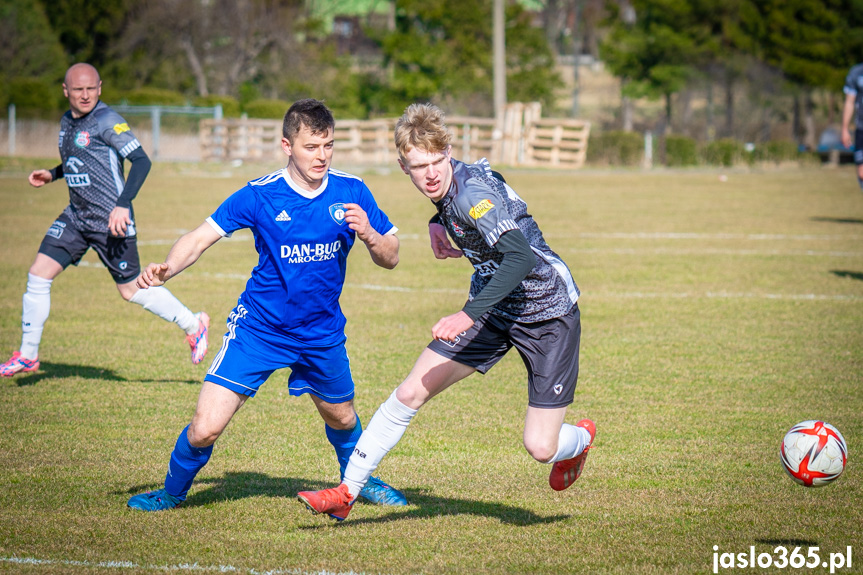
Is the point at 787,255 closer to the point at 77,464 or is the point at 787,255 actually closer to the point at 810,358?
the point at 810,358

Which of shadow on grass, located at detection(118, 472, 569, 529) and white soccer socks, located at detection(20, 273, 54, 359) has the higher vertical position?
white soccer socks, located at detection(20, 273, 54, 359)

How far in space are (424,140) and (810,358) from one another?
19.1 feet

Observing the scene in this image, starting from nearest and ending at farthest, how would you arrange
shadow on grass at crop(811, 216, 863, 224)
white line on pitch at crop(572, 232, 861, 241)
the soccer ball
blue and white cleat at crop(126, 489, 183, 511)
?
the soccer ball
blue and white cleat at crop(126, 489, 183, 511)
white line on pitch at crop(572, 232, 861, 241)
shadow on grass at crop(811, 216, 863, 224)

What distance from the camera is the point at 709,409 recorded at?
7.10m

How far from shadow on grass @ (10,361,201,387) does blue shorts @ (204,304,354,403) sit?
331 cm

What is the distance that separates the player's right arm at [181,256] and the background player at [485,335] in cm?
110

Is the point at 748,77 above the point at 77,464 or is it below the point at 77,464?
above

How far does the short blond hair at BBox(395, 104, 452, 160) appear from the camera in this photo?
4.39 metres

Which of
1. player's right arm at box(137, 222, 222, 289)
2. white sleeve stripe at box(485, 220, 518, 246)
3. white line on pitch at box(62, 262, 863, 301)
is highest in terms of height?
white sleeve stripe at box(485, 220, 518, 246)

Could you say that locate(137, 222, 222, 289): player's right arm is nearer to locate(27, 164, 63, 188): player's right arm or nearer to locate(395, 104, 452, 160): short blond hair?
locate(395, 104, 452, 160): short blond hair

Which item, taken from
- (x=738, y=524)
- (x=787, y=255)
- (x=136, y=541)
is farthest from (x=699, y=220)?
(x=136, y=541)

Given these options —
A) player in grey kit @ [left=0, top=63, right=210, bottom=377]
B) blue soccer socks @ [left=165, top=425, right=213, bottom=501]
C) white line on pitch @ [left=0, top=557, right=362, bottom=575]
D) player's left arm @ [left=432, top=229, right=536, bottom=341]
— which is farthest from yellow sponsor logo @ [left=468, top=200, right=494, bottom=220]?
player in grey kit @ [left=0, top=63, right=210, bottom=377]

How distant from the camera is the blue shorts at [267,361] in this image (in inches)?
186

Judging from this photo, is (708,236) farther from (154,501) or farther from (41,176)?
(154,501)
